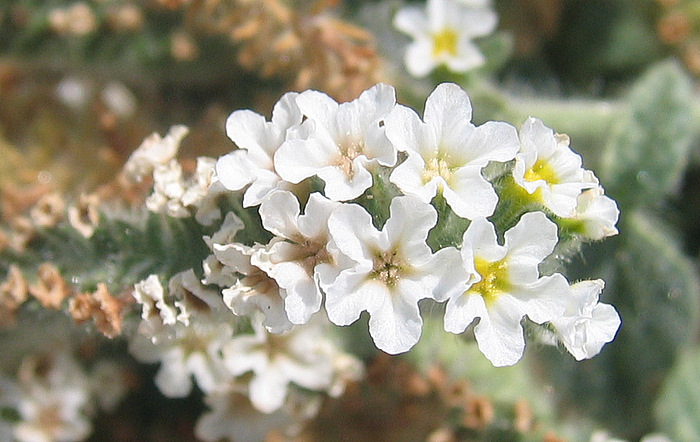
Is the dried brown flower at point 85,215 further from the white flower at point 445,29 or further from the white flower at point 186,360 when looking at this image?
the white flower at point 445,29

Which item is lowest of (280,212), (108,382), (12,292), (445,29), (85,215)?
(108,382)

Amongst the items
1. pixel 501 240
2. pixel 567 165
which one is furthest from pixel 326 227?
pixel 567 165

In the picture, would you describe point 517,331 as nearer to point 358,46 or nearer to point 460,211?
point 460,211

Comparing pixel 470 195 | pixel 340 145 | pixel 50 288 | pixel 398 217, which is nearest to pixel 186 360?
pixel 50 288

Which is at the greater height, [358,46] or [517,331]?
[517,331]

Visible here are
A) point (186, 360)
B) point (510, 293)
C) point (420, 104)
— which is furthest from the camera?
point (420, 104)

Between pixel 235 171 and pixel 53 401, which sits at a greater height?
pixel 235 171

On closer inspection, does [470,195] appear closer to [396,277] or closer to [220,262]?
[396,277]
